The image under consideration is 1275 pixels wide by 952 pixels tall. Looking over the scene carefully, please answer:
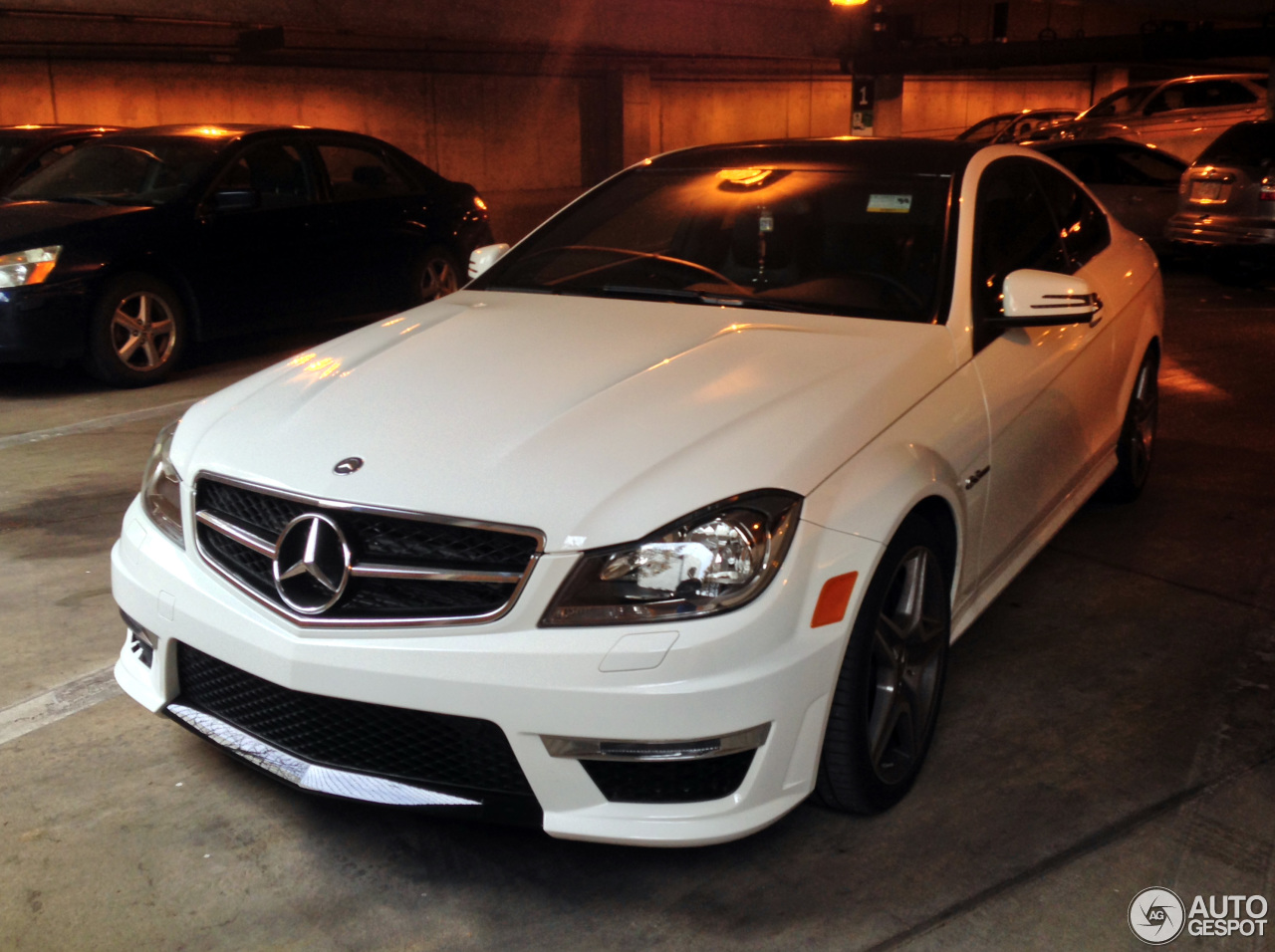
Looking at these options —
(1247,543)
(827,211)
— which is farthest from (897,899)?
(1247,543)

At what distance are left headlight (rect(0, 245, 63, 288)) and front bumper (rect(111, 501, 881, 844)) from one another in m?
5.22

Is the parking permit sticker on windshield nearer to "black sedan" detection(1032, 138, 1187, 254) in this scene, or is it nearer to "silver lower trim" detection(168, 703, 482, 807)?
"silver lower trim" detection(168, 703, 482, 807)

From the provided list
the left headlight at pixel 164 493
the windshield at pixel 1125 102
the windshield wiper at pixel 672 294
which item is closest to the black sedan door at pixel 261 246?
the windshield wiper at pixel 672 294

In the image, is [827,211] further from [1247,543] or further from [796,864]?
[1247,543]

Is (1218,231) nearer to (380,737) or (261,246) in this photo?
(261,246)

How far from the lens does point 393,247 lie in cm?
869

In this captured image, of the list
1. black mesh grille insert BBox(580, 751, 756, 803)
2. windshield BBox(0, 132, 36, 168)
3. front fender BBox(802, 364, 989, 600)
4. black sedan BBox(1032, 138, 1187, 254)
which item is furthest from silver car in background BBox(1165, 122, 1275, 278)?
black mesh grille insert BBox(580, 751, 756, 803)

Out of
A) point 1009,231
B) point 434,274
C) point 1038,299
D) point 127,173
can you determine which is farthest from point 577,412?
point 434,274

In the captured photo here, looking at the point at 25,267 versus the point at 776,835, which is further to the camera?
the point at 25,267

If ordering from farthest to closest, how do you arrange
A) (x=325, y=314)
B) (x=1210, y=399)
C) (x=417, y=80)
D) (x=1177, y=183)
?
1. (x=417, y=80)
2. (x=1177, y=183)
3. (x=325, y=314)
4. (x=1210, y=399)

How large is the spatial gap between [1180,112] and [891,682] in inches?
633

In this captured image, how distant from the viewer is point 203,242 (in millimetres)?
7523

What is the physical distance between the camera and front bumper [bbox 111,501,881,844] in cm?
220

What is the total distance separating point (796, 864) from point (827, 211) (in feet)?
6.11
